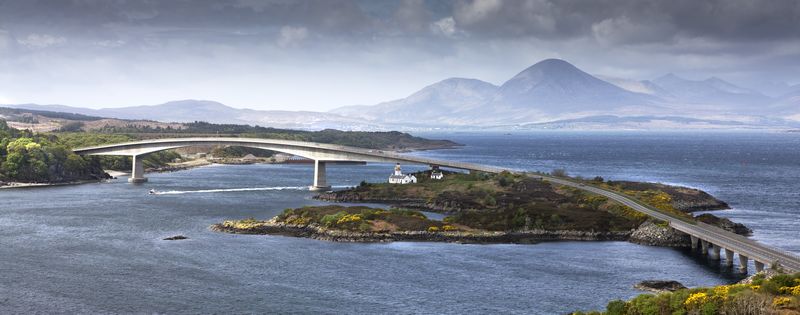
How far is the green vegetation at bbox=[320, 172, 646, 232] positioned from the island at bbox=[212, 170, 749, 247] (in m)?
0.14

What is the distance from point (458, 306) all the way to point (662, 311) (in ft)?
59.7

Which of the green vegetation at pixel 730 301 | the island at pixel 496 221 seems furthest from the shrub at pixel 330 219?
the green vegetation at pixel 730 301

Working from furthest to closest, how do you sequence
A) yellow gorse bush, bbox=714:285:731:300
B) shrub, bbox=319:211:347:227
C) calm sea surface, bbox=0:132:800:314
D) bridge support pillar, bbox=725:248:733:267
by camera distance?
shrub, bbox=319:211:347:227 < bridge support pillar, bbox=725:248:733:267 < calm sea surface, bbox=0:132:800:314 < yellow gorse bush, bbox=714:285:731:300

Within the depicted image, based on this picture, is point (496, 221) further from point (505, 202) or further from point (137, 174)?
point (137, 174)

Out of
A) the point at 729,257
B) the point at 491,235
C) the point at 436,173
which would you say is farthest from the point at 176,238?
the point at 436,173

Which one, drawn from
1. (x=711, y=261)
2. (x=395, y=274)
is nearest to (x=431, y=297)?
(x=395, y=274)

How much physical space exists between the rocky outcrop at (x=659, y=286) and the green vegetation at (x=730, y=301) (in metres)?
12.0

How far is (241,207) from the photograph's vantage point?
140 meters

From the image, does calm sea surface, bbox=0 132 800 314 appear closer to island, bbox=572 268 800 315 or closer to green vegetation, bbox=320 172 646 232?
island, bbox=572 268 800 315

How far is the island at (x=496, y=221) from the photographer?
109 metres

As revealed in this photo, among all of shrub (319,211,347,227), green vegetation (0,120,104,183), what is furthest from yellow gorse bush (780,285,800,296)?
green vegetation (0,120,104,183)

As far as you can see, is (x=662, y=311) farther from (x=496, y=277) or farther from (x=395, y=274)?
(x=395, y=274)

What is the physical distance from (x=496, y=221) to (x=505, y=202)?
79.0 ft

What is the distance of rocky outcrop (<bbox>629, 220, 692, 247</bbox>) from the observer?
4161 inches
